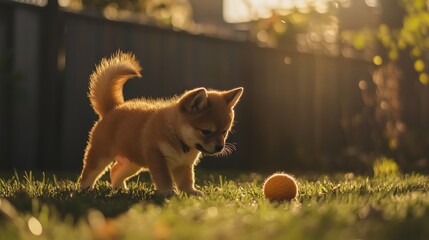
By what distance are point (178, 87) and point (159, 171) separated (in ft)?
14.8

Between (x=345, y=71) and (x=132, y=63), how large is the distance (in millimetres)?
6913

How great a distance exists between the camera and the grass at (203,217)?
2236 millimetres

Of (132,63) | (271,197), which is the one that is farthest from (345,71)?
(271,197)

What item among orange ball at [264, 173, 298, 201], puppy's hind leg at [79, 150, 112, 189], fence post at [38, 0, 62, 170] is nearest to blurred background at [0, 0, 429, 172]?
fence post at [38, 0, 62, 170]

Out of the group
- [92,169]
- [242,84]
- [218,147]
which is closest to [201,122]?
[218,147]

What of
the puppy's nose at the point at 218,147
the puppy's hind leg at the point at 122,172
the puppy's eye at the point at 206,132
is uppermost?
the puppy's eye at the point at 206,132

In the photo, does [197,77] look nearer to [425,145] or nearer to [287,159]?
[287,159]

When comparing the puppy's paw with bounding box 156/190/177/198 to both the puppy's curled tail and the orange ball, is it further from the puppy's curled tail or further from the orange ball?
the puppy's curled tail

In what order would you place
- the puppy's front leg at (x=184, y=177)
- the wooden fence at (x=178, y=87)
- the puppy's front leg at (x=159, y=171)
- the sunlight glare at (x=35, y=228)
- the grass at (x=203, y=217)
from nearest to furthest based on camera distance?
the grass at (x=203, y=217)
the sunlight glare at (x=35, y=228)
the puppy's front leg at (x=159, y=171)
the puppy's front leg at (x=184, y=177)
the wooden fence at (x=178, y=87)

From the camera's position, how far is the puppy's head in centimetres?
467

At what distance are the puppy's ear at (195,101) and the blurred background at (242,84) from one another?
329 cm

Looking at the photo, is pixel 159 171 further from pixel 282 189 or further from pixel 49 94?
pixel 49 94

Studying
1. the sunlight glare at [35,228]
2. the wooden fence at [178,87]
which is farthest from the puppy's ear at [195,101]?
the wooden fence at [178,87]

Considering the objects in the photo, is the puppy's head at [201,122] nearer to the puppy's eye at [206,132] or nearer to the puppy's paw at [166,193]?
the puppy's eye at [206,132]
